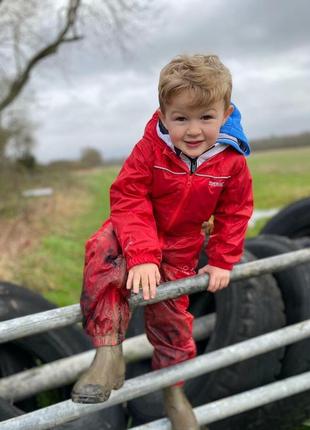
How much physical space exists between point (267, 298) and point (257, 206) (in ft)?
36.7

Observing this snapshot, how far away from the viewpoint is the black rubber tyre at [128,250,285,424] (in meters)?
2.81

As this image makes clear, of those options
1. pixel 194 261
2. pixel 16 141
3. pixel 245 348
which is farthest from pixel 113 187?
pixel 16 141

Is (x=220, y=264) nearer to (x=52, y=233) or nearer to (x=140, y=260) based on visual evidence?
(x=140, y=260)

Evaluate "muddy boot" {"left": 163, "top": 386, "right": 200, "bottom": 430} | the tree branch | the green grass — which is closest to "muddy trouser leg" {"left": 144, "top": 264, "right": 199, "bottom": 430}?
"muddy boot" {"left": 163, "top": 386, "right": 200, "bottom": 430}

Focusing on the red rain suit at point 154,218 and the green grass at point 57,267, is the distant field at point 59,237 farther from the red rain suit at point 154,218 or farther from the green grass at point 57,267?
the red rain suit at point 154,218

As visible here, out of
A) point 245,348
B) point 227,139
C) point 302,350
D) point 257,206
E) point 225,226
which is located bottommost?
point 257,206

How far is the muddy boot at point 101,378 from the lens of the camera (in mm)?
1861

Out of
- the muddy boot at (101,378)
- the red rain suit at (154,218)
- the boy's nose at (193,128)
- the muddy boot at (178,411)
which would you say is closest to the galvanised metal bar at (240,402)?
the muddy boot at (178,411)

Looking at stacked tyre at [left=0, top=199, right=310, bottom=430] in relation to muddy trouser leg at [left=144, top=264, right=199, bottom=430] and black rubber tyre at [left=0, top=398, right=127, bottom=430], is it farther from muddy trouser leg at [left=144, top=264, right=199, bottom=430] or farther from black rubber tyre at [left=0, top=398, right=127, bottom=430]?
muddy trouser leg at [left=144, top=264, right=199, bottom=430]

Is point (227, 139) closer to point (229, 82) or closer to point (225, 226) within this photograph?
point (229, 82)

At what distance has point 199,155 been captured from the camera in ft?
6.52

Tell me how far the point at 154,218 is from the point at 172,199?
0.12 metres

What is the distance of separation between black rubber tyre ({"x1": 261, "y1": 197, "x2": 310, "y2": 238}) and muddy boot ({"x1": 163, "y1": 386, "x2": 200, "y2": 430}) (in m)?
2.21

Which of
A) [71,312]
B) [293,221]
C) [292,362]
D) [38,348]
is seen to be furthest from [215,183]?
[293,221]
